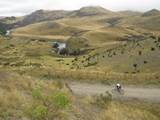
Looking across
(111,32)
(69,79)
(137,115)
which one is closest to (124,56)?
(69,79)

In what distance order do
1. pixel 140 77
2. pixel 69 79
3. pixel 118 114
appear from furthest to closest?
pixel 69 79 → pixel 140 77 → pixel 118 114

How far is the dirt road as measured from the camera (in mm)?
25516

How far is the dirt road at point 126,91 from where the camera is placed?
25516 millimetres

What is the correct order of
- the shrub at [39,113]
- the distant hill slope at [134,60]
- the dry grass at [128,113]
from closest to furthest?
the shrub at [39,113] → the dry grass at [128,113] → the distant hill slope at [134,60]

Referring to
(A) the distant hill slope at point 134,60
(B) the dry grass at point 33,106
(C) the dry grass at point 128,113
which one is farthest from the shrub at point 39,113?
(A) the distant hill slope at point 134,60

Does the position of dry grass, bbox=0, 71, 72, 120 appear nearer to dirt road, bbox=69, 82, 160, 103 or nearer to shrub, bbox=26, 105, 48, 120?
shrub, bbox=26, 105, 48, 120

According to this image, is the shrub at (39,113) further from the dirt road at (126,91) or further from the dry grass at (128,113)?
the dirt road at (126,91)

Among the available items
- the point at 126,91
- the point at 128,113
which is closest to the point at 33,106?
the point at 128,113

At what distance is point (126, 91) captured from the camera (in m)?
28.2

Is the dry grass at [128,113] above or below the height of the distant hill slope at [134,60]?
above

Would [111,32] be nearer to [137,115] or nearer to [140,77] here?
[140,77]

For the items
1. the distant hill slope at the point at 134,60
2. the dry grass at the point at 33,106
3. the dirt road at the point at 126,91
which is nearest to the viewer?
Result: the dry grass at the point at 33,106

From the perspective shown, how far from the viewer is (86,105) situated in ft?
63.4

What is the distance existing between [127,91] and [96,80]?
5320 mm
